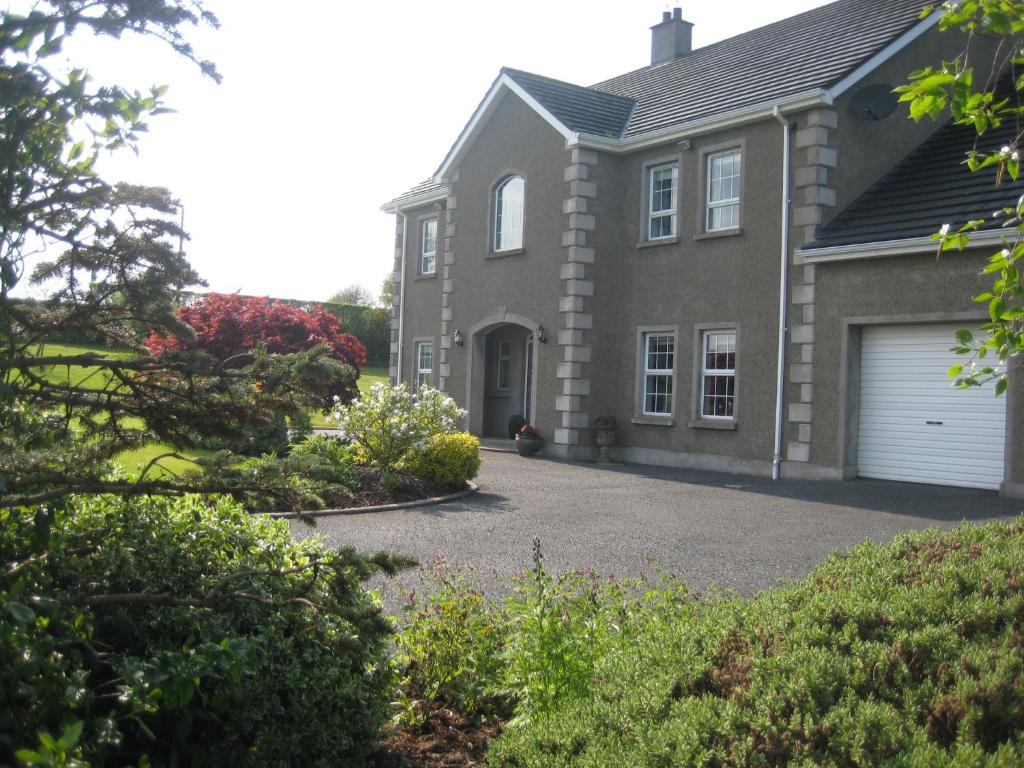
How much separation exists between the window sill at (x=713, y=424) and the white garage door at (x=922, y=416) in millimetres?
2293

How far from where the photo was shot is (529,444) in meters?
20.0

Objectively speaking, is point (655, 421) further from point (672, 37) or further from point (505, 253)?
point (672, 37)

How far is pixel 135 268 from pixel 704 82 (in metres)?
18.7

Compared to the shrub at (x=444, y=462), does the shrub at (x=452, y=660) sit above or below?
below

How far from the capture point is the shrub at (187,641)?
2.85 metres

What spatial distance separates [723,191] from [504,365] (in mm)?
7702

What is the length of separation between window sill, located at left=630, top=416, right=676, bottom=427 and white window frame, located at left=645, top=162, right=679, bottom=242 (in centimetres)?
348

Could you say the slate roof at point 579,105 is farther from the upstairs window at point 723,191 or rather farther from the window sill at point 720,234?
the window sill at point 720,234

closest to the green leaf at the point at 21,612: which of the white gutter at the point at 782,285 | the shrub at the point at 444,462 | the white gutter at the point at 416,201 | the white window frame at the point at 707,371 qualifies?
the shrub at the point at 444,462

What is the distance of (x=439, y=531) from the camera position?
417 inches

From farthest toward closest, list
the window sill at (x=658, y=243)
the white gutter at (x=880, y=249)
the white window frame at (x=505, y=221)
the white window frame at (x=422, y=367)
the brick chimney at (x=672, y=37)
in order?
the white window frame at (x=422, y=367)
the brick chimney at (x=672, y=37)
the white window frame at (x=505, y=221)
the window sill at (x=658, y=243)
the white gutter at (x=880, y=249)

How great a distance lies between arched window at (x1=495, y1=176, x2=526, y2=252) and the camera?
21.7 m

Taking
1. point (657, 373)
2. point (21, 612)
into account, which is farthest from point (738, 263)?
point (21, 612)

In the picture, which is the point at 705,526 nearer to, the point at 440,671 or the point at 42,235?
the point at 440,671
